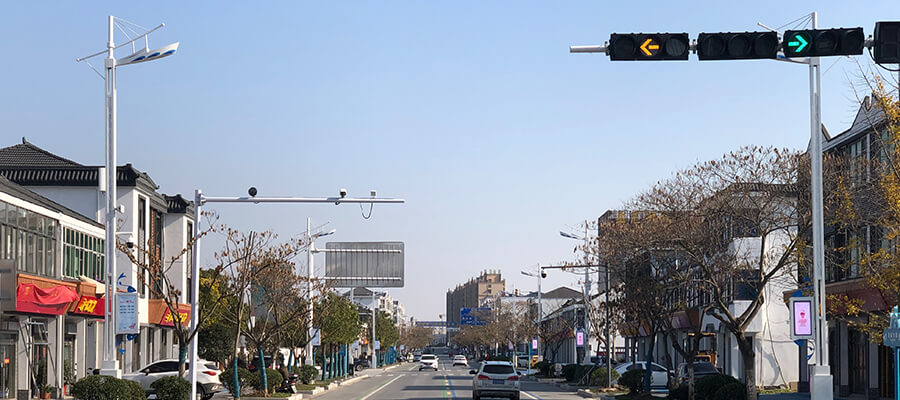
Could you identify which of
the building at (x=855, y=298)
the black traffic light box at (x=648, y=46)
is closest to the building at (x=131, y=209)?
the building at (x=855, y=298)

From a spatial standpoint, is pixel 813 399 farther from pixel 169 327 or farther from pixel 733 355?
pixel 169 327

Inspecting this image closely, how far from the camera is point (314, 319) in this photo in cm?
5278

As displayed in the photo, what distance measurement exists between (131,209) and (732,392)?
3192 centimetres

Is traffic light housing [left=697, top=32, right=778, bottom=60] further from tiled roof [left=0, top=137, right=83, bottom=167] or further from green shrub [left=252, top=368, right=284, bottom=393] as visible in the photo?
tiled roof [left=0, top=137, right=83, bottom=167]

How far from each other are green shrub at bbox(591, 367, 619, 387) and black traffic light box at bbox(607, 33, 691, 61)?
37108mm

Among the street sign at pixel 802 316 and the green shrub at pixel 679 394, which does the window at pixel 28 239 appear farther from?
the street sign at pixel 802 316

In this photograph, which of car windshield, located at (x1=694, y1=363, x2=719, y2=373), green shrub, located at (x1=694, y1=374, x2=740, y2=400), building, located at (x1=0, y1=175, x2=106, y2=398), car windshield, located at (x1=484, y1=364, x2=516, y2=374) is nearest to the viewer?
green shrub, located at (x1=694, y1=374, x2=740, y2=400)

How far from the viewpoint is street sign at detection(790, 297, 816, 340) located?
24.0m

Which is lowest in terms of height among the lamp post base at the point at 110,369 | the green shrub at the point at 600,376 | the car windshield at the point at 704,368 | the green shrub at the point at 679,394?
the green shrub at the point at 600,376

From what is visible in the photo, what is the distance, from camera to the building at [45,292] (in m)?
37.5

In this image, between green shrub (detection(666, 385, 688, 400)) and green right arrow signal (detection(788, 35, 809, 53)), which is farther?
green shrub (detection(666, 385, 688, 400))

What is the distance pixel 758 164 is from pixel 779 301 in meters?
27.6

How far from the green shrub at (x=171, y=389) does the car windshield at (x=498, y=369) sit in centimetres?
1212

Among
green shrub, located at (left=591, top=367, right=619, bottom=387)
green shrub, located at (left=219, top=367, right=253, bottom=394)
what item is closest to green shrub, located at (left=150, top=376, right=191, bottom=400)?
green shrub, located at (left=219, top=367, right=253, bottom=394)
